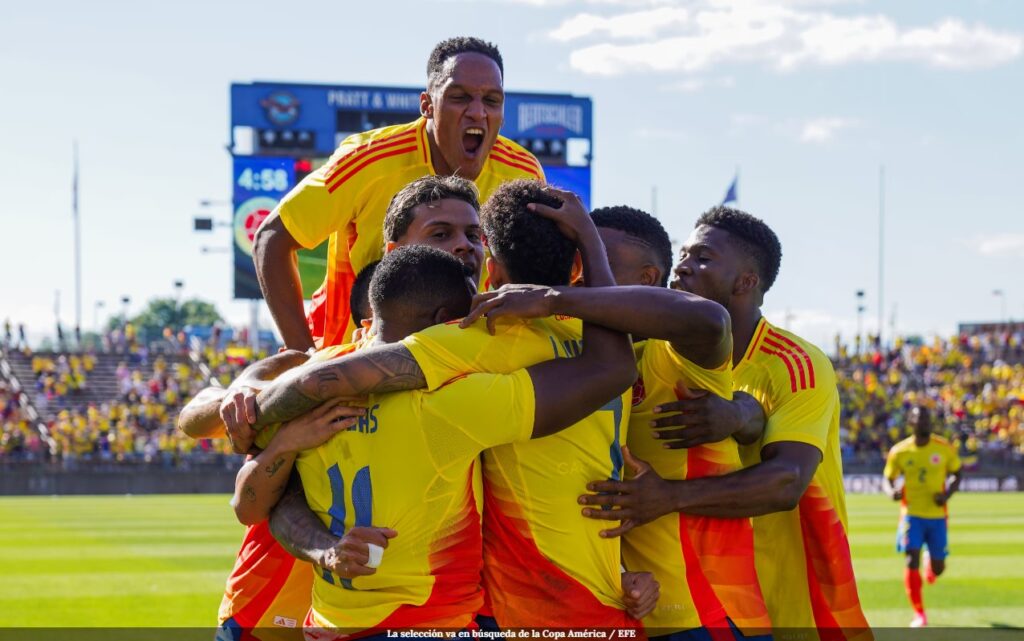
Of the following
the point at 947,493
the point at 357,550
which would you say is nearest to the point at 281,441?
the point at 357,550

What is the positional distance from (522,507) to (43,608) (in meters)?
11.1

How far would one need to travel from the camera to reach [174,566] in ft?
55.8

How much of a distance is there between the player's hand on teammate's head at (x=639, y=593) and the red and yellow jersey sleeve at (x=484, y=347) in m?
0.74

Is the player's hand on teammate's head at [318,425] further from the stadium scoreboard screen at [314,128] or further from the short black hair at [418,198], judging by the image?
the stadium scoreboard screen at [314,128]

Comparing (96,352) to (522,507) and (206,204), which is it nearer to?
(206,204)

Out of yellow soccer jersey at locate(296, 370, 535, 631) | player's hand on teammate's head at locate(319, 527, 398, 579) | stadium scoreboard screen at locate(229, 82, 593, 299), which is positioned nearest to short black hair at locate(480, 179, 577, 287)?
yellow soccer jersey at locate(296, 370, 535, 631)

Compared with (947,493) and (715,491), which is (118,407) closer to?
(947,493)

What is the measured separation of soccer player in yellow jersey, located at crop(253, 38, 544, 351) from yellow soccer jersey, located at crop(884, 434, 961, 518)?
35.5 feet

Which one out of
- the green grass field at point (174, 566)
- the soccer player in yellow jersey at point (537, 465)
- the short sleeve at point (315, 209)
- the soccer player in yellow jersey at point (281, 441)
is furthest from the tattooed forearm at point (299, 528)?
the green grass field at point (174, 566)

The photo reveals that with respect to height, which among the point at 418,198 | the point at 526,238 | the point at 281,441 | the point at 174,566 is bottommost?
the point at 174,566

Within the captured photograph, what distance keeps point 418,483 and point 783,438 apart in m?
1.55

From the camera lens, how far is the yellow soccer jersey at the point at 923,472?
14.6 m

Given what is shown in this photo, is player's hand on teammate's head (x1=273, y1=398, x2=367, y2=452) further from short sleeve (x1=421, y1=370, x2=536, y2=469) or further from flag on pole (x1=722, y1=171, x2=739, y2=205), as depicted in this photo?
flag on pole (x1=722, y1=171, x2=739, y2=205)

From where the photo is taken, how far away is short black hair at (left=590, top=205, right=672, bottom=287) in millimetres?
4363
